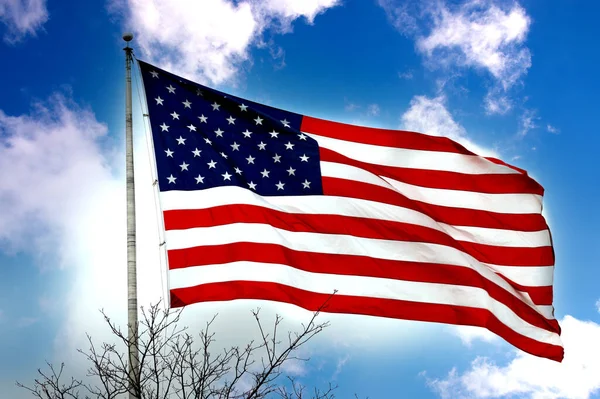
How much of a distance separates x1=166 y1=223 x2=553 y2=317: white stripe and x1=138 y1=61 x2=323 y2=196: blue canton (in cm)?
95

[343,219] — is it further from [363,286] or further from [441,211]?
[441,211]

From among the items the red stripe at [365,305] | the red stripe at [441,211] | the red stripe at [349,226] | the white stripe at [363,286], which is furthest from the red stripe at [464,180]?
the red stripe at [365,305]

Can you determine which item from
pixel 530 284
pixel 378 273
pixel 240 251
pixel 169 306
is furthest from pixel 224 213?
pixel 530 284

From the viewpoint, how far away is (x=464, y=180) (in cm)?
1631

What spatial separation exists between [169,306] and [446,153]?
23.5 feet

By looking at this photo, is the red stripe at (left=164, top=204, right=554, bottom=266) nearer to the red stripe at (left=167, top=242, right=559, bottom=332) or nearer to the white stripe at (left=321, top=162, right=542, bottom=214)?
the red stripe at (left=167, top=242, right=559, bottom=332)

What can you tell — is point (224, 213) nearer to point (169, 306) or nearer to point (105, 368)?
point (169, 306)

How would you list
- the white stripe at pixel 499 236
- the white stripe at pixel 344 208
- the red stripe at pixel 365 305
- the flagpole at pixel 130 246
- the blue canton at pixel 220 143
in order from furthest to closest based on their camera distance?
the white stripe at pixel 499 236, the blue canton at pixel 220 143, the white stripe at pixel 344 208, the red stripe at pixel 365 305, the flagpole at pixel 130 246

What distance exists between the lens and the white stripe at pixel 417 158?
16062 millimetres

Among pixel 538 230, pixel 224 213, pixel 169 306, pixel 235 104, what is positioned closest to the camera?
pixel 169 306

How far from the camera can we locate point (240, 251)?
45.2ft

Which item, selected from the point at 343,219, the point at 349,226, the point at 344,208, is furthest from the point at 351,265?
the point at 344,208

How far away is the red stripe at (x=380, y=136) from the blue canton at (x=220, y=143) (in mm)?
571

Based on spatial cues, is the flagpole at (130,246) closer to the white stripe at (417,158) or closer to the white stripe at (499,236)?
the white stripe at (417,158)
